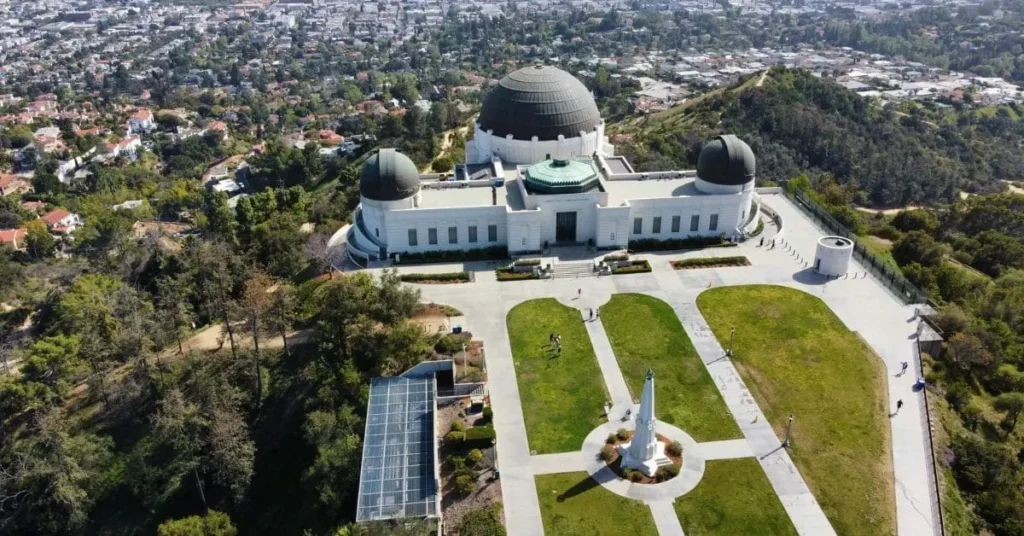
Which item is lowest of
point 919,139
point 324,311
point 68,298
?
point 919,139

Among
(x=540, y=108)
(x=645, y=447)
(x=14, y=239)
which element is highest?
(x=540, y=108)

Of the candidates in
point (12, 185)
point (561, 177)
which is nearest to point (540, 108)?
point (561, 177)

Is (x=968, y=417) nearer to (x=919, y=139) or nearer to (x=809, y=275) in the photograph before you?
(x=809, y=275)

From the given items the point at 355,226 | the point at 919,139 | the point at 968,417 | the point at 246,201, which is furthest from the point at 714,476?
the point at 919,139

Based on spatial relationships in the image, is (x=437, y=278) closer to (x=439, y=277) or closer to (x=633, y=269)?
(x=439, y=277)

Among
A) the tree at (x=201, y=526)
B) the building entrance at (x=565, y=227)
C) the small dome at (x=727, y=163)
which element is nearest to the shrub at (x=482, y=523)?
the tree at (x=201, y=526)

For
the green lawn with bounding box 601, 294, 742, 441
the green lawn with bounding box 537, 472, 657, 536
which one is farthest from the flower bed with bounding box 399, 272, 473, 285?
the green lawn with bounding box 537, 472, 657, 536

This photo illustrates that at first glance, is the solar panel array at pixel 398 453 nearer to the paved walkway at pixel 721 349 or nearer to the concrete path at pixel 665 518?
the paved walkway at pixel 721 349
